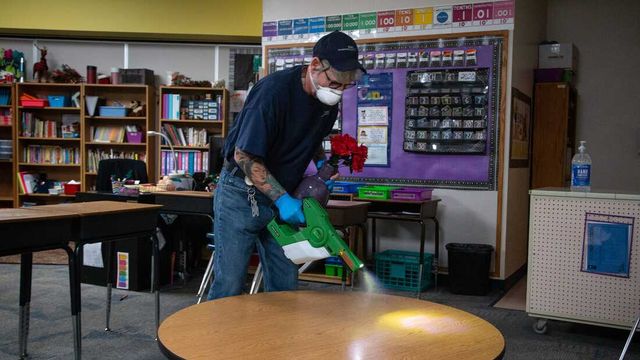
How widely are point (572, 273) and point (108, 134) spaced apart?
219 inches

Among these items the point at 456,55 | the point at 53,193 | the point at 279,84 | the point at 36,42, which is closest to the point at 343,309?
the point at 279,84

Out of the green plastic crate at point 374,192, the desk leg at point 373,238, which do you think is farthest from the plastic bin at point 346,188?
the desk leg at point 373,238

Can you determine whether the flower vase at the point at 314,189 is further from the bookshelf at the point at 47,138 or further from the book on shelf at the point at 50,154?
the book on shelf at the point at 50,154

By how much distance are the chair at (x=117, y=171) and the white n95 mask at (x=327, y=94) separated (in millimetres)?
3469

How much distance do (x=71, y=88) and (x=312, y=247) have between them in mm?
6290

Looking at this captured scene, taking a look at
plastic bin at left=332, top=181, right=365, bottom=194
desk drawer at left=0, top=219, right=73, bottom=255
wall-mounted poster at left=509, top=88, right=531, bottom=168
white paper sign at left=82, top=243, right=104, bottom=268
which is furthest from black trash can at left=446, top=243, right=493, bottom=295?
desk drawer at left=0, top=219, right=73, bottom=255

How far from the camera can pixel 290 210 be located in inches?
69.8

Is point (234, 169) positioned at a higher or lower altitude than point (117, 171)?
higher

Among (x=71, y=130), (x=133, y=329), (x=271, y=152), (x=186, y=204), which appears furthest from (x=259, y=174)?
(x=71, y=130)

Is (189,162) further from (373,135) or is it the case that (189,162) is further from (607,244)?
(607,244)

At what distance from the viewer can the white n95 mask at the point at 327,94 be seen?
6.57 feet

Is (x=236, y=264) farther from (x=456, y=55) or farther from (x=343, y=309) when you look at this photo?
(x=456, y=55)

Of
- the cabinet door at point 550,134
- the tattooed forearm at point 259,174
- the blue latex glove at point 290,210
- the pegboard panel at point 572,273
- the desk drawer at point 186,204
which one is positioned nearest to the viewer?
the blue latex glove at point 290,210

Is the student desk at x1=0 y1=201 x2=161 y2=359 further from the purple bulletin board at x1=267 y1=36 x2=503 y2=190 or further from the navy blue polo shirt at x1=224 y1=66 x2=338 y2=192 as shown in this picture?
the purple bulletin board at x1=267 y1=36 x2=503 y2=190
